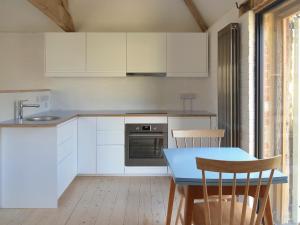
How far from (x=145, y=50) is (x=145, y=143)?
134 centimetres

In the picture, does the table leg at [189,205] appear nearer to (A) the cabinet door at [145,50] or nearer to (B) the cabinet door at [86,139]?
(B) the cabinet door at [86,139]

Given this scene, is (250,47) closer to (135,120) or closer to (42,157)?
(135,120)

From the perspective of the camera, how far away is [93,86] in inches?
213

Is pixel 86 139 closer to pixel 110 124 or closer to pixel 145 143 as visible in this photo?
pixel 110 124

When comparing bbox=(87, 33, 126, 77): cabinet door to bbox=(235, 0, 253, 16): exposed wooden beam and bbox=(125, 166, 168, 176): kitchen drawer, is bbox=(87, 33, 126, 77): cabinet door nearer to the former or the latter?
bbox=(125, 166, 168, 176): kitchen drawer

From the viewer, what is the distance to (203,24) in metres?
5.18

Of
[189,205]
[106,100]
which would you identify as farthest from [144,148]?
[189,205]

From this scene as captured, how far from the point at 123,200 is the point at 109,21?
2827 millimetres

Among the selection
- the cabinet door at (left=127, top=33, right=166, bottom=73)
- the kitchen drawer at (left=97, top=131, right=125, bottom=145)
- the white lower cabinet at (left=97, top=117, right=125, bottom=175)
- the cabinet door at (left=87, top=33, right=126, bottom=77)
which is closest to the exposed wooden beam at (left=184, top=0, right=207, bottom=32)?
→ the cabinet door at (left=127, top=33, right=166, bottom=73)

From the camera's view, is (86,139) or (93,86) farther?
(93,86)


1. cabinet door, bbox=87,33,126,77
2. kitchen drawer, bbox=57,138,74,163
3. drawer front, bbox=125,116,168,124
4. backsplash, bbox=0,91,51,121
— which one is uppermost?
cabinet door, bbox=87,33,126,77

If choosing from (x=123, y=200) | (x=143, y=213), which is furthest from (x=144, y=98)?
(x=143, y=213)

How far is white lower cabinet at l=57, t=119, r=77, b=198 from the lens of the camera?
3.68 metres

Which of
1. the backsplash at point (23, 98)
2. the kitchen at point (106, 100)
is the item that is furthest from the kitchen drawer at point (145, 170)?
the backsplash at point (23, 98)
